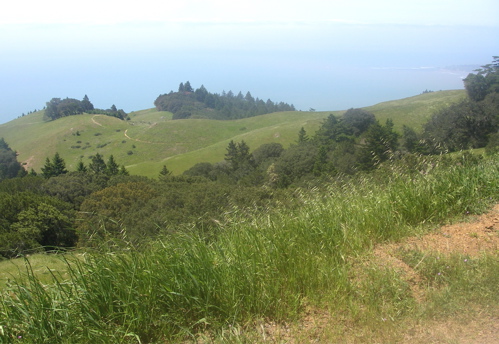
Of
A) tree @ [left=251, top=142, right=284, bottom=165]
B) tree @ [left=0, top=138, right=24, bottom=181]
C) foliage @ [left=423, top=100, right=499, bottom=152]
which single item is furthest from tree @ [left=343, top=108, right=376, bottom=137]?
tree @ [left=0, top=138, right=24, bottom=181]

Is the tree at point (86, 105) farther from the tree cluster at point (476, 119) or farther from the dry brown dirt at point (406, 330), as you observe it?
the dry brown dirt at point (406, 330)

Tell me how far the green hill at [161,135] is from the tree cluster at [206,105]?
33.8 metres

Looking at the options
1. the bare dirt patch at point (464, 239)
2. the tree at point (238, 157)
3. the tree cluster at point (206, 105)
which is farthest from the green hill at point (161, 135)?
the bare dirt patch at point (464, 239)

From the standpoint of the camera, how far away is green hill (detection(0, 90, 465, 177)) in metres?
76.9

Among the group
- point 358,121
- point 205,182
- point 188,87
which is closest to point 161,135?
point 358,121

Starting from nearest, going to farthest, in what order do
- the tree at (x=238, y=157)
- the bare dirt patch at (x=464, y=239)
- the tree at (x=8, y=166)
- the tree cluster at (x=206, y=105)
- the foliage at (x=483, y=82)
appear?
the bare dirt patch at (x=464, y=239) → the foliage at (x=483, y=82) → the tree at (x=238, y=157) → the tree at (x=8, y=166) → the tree cluster at (x=206, y=105)

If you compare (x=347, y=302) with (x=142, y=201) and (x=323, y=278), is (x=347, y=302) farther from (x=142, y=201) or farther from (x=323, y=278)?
(x=142, y=201)

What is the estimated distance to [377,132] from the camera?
166 ft

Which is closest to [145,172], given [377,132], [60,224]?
[377,132]

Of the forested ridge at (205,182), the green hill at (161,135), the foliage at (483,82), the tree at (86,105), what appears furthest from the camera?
the tree at (86,105)

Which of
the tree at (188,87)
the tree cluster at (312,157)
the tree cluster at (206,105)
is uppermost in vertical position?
the tree at (188,87)

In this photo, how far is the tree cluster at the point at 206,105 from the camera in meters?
148

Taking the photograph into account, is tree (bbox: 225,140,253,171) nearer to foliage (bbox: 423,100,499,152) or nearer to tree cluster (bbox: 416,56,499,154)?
tree cluster (bbox: 416,56,499,154)

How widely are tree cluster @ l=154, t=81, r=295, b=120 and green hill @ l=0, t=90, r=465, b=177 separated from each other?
111ft
